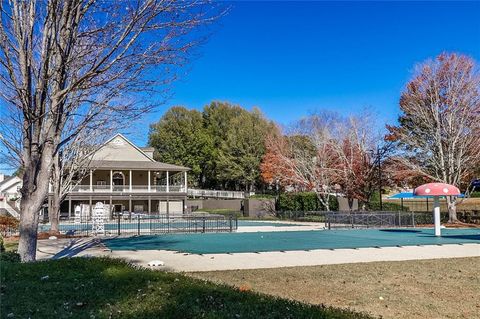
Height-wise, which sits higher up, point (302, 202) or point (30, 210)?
point (30, 210)

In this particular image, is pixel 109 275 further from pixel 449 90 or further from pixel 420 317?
pixel 449 90

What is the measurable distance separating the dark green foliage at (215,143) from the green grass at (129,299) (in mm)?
52483

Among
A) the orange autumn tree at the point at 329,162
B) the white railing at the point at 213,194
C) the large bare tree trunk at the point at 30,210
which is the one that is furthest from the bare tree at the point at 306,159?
the large bare tree trunk at the point at 30,210

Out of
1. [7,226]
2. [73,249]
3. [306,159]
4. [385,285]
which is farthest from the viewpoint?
[306,159]

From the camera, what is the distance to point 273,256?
1302 cm

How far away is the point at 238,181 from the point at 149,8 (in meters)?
53.9

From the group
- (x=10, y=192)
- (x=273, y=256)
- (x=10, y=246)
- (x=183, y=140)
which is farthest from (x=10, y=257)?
(x=183, y=140)

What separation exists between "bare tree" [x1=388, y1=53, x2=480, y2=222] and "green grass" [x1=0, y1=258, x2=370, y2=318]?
2698 centimetres

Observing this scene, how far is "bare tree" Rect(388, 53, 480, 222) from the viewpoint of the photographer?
94.5 feet

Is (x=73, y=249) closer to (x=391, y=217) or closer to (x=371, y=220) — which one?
(x=371, y=220)

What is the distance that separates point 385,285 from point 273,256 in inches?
208

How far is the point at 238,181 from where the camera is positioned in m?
62.1

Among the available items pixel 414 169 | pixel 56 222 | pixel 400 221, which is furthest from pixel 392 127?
pixel 56 222

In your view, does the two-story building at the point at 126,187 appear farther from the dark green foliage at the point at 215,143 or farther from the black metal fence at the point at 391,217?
the black metal fence at the point at 391,217
